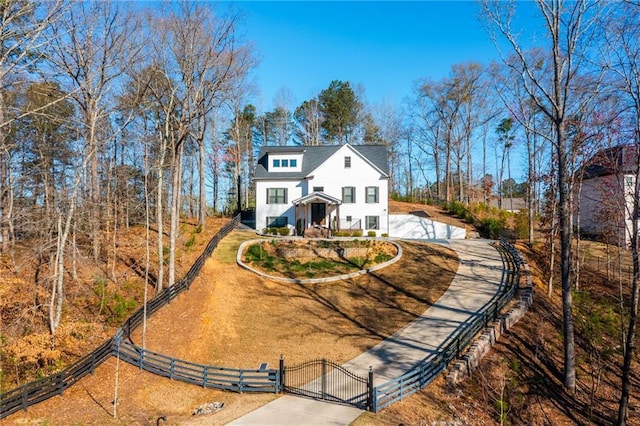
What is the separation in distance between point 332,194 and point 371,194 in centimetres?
339

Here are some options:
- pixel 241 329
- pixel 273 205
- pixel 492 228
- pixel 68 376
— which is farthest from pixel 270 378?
pixel 492 228

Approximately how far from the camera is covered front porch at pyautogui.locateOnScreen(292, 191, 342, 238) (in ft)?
100

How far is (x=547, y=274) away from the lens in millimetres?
21859

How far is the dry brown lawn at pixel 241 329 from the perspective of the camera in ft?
37.8

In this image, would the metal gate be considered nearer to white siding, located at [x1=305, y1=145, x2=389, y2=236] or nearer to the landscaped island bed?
the landscaped island bed

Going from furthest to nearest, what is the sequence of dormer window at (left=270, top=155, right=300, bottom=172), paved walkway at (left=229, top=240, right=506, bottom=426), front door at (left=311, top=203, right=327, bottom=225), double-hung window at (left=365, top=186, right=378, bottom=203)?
dormer window at (left=270, top=155, right=300, bottom=172) < front door at (left=311, top=203, right=327, bottom=225) < double-hung window at (left=365, top=186, right=378, bottom=203) < paved walkway at (left=229, top=240, right=506, bottom=426)

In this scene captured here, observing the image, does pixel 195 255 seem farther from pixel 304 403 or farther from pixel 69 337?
pixel 304 403

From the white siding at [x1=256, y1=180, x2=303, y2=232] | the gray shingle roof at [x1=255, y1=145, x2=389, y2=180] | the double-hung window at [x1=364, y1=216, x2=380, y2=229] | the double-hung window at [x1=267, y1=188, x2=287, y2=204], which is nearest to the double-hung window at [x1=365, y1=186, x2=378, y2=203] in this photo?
the double-hung window at [x1=364, y1=216, x2=380, y2=229]

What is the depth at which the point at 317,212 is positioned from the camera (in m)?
33.0

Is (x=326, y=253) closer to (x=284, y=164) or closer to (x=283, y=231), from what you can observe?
(x=283, y=231)

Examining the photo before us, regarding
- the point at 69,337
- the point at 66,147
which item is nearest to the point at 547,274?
the point at 69,337

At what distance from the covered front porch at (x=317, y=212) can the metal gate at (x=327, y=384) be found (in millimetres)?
17085

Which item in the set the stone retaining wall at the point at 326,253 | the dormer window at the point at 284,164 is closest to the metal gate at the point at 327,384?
the stone retaining wall at the point at 326,253

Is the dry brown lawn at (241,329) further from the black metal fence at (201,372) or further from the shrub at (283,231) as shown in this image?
the shrub at (283,231)
